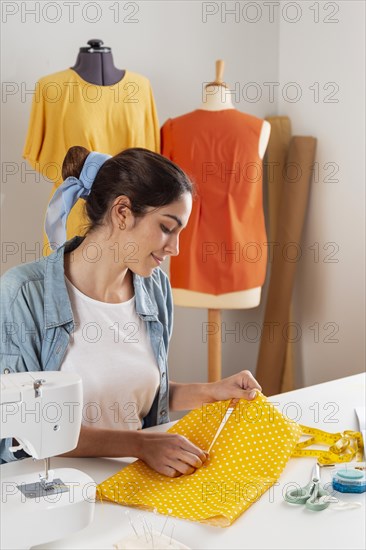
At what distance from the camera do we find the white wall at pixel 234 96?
12.4ft

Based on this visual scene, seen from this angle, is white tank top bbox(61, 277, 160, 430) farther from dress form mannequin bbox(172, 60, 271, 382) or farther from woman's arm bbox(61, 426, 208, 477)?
dress form mannequin bbox(172, 60, 271, 382)

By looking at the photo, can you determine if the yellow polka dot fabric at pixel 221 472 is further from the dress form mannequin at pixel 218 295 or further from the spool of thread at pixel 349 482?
the dress form mannequin at pixel 218 295

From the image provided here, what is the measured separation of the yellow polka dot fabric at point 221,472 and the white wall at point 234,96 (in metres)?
2.01

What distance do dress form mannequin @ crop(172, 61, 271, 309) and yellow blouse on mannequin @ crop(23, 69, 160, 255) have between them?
0.44 m

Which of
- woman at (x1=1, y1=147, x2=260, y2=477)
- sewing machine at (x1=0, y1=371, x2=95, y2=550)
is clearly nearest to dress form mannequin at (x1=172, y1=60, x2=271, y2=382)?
woman at (x1=1, y1=147, x2=260, y2=477)

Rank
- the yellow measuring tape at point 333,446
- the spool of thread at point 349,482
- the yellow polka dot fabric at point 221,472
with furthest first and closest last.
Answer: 1. the yellow measuring tape at point 333,446
2. the spool of thread at point 349,482
3. the yellow polka dot fabric at point 221,472

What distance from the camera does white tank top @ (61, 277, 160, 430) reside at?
2232 millimetres

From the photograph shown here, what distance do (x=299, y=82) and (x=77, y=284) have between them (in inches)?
104

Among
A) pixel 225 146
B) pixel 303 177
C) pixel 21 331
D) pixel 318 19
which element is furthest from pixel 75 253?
pixel 318 19

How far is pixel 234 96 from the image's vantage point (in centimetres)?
453

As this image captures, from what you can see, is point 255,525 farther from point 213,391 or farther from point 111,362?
point 111,362

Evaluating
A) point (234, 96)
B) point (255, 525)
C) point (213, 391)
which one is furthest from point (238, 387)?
point (234, 96)

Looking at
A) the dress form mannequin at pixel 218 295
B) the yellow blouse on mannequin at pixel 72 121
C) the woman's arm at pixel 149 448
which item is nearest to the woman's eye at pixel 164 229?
the woman's arm at pixel 149 448

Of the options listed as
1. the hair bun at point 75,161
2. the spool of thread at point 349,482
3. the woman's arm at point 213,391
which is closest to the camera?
the spool of thread at point 349,482
